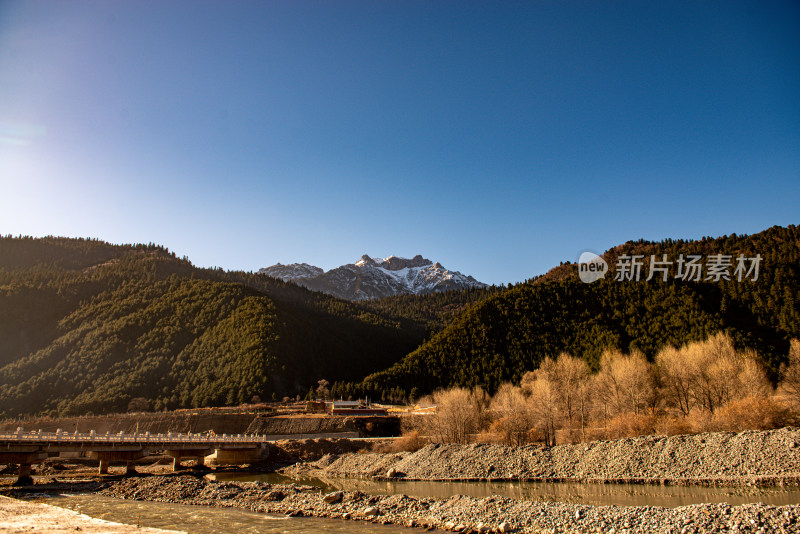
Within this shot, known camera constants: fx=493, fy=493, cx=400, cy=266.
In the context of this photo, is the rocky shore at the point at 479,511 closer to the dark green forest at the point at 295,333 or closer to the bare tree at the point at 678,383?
the bare tree at the point at 678,383

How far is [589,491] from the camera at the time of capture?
1288 inches

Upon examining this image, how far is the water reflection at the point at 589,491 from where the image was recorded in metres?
27.5

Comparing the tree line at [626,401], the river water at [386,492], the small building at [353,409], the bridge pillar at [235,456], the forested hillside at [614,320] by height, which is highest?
the forested hillside at [614,320]

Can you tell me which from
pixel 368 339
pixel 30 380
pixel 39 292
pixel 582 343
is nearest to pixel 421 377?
pixel 582 343

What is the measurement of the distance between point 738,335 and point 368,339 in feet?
331

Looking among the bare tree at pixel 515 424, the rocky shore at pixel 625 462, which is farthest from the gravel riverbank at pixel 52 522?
the bare tree at pixel 515 424

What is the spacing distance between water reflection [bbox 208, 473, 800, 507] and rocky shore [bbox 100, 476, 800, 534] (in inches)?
189

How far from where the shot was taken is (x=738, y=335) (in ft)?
278

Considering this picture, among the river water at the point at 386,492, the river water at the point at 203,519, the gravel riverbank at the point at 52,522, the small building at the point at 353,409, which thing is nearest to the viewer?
the gravel riverbank at the point at 52,522

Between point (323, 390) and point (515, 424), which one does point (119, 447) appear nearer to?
point (515, 424)

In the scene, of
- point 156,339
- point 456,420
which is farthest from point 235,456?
point 156,339

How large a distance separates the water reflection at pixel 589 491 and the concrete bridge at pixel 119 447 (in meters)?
15.5

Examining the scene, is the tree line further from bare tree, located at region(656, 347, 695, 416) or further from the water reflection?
the water reflection

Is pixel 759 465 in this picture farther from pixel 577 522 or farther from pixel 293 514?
pixel 293 514
